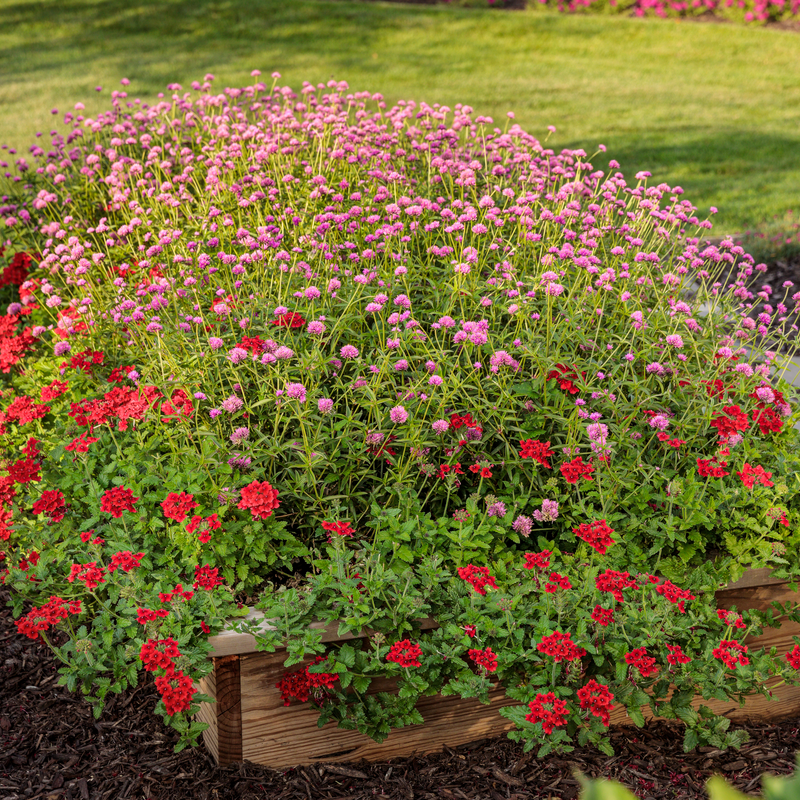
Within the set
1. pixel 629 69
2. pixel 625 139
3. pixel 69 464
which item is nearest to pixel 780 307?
pixel 69 464

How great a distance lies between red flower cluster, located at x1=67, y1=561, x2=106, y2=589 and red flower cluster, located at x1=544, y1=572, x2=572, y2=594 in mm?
1371

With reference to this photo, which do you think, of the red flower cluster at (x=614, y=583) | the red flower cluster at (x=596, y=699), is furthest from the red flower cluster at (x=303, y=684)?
the red flower cluster at (x=614, y=583)

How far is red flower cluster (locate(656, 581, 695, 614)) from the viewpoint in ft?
8.24

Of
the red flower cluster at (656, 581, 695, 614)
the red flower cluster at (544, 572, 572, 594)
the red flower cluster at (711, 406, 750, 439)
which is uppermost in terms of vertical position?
the red flower cluster at (711, 406, 750, 439)

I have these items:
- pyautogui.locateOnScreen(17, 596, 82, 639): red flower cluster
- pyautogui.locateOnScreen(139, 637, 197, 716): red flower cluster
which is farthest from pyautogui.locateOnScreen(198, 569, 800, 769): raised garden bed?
pyautogui.locateOnScreen(17, 596, 82, 639): red flower cluster

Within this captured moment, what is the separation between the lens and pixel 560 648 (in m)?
2.34

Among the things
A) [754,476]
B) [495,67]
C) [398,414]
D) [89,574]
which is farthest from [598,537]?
[495,67]

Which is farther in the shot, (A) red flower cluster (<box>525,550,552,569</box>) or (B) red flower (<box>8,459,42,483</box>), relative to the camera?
(B) red flower (<box>8,459,42,483</box>)

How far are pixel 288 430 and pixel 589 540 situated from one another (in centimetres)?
115

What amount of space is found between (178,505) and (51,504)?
1.68 ft

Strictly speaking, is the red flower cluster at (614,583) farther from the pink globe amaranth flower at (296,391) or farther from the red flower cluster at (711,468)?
the pink globe amaranth flower at (296,391)

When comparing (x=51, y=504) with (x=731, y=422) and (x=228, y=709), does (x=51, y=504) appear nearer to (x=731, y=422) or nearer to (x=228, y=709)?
(x=228, y=709)

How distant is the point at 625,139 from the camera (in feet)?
34.0

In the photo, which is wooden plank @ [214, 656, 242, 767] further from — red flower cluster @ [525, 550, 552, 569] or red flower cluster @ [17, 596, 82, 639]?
red flower cluster @ [525, 550, 552, 569]
